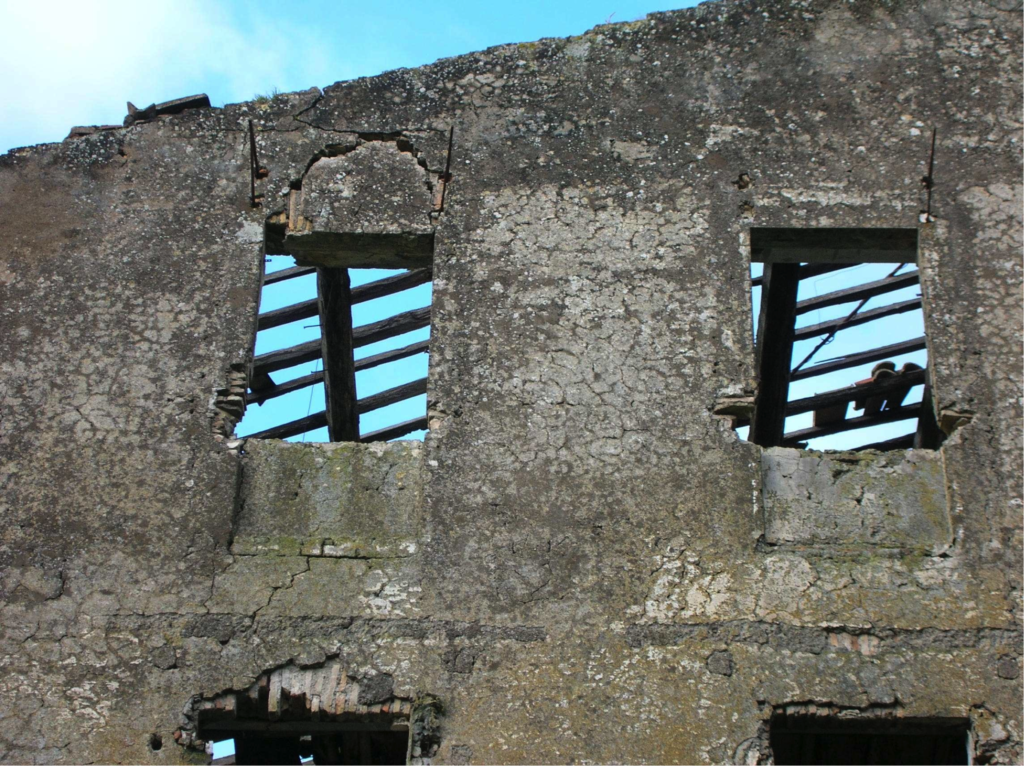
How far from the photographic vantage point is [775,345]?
7.35 metres

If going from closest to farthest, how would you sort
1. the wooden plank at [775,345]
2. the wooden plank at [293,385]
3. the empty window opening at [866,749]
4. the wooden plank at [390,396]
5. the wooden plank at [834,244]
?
the wooden plank at [834,244], the empty window opening at [866,749], the wooden plank at [775,345], the wooden plank at [293,385], the wooden plank at [390,396]

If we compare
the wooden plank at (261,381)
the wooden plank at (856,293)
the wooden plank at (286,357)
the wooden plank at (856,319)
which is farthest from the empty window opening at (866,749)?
the wooden plank at (261,381)

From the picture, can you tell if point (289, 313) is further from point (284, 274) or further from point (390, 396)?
point (390, 396)

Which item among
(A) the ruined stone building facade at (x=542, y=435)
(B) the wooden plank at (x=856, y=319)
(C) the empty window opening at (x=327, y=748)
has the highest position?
(B) the wooden plank at (x=856, y=319)

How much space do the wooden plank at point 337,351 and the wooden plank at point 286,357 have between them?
21cm

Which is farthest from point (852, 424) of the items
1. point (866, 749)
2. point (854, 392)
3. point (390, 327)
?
point (390, 327)

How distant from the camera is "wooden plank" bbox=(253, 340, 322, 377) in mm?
7848

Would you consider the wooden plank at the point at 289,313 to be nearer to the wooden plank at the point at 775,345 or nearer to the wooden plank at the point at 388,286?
the wooden plank at the point at 388,286

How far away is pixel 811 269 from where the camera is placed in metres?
7.72

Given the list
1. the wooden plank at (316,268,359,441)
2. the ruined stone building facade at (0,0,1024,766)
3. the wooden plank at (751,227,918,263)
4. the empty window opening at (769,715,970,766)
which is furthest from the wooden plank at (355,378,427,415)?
the empty window opening at (769,715,970,766)

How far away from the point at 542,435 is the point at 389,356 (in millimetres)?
3367

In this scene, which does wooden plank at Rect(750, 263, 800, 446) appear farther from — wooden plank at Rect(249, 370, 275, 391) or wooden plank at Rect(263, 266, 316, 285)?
wooden plank at Rect(249, 370, 275, 391)

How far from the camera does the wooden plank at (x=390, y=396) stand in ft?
27.7

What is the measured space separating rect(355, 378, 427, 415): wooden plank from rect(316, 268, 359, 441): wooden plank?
151 mm
